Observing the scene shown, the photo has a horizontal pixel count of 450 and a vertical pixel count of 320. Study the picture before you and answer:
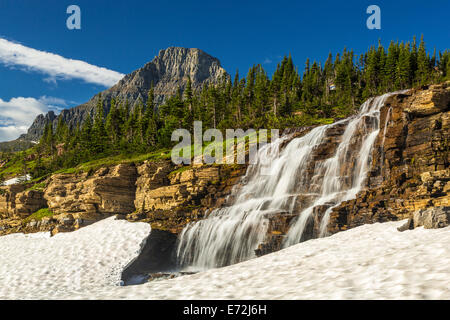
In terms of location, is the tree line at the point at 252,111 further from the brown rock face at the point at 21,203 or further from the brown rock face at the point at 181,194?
the brown rock face at the point at 181,194

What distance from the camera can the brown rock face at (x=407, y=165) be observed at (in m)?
16.3

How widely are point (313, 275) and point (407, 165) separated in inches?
501

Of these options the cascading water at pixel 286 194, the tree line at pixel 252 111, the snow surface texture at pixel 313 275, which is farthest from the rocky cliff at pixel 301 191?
the tree line at pixel 252 111

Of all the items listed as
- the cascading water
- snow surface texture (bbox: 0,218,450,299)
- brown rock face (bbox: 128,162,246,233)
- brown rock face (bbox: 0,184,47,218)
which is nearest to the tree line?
brown rock face (bbox: 0,184,47,218)

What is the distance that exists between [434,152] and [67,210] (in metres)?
35.7

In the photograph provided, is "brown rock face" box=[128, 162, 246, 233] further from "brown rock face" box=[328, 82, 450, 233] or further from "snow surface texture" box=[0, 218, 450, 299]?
"brown rock face" box=[328, 82, 450, 233]

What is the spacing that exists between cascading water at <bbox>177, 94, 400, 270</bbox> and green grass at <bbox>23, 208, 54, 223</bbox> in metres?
23.0

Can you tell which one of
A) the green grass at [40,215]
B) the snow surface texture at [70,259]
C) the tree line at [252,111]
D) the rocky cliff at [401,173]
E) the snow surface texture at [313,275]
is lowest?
the snow surface texture at [70,259]

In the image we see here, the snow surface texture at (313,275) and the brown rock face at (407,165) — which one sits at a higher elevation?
the brown rock face at (407,165)

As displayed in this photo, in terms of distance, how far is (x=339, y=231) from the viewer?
17.4 m

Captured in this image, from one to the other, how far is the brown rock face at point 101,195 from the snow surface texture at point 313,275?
1274cm

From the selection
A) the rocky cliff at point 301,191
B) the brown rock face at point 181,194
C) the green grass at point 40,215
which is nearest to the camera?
the rocky cliff at point 301,191

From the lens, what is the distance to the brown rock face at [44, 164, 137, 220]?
114ft
